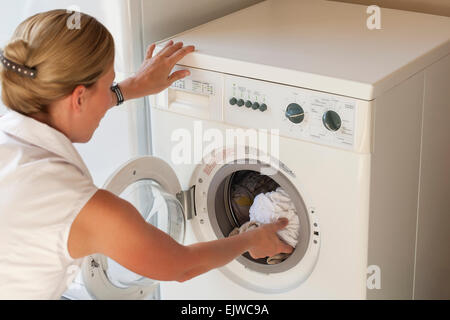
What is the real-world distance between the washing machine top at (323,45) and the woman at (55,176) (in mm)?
410

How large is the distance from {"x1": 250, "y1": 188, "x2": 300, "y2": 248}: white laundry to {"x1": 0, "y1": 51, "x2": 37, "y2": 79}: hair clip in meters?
0.79

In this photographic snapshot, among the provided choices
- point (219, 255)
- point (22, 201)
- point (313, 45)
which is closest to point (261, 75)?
point (313, 45)

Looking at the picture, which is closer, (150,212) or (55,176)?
(55,176)

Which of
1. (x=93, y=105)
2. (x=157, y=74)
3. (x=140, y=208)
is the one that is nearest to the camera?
(x=93, y=105)

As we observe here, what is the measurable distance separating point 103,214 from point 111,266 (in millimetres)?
521

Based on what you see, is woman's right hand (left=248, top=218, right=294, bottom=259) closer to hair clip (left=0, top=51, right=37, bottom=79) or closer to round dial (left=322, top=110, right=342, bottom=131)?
round dial (left=322, top=110, right=342, bottom=131)

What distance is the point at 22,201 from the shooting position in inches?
54.0

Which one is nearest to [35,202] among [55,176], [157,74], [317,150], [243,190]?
[55,176]

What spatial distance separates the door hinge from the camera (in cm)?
198

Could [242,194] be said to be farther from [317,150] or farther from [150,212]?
[317,150]

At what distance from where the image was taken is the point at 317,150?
66.2 inches

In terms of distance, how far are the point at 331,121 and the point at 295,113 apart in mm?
93

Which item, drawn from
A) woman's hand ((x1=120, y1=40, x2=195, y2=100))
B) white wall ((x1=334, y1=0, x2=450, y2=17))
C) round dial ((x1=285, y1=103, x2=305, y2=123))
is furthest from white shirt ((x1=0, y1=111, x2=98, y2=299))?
white wall ((x1=334, y1=0, x2=450, y2=17))
